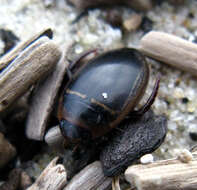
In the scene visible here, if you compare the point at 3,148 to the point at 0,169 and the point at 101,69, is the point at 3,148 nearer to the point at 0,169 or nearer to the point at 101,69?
the point at 0,169

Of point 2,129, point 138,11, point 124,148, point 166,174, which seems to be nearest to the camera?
point 166,174

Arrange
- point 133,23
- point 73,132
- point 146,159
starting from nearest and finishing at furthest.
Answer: point 146,159 → point 73,132 → point 133,23

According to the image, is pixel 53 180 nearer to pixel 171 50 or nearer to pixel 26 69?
pixel 26 69

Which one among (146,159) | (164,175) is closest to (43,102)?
(146,159)

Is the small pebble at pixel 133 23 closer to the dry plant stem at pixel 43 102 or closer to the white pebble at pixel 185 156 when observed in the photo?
the dry plant stem at pixel 43 102

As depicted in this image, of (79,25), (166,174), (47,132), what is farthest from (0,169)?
(79,25)

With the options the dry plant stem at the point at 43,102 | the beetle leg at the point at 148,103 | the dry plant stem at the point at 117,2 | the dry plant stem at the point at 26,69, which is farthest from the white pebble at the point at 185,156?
the dry plant stem at the point at 117,2

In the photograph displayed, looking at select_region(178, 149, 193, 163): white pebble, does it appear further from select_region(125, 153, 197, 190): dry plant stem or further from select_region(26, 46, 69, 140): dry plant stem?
select_region(26, 46, 69, 140): dry plant stem
